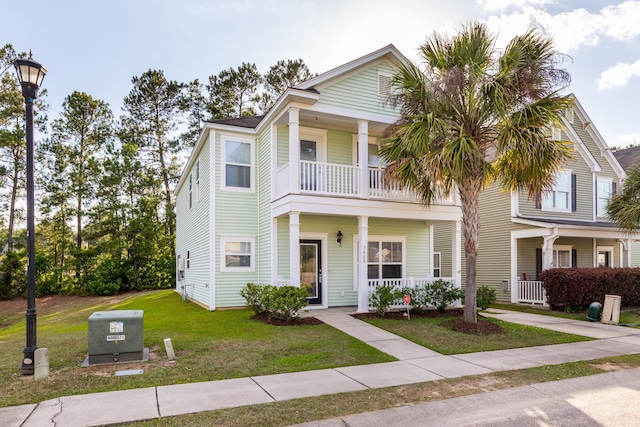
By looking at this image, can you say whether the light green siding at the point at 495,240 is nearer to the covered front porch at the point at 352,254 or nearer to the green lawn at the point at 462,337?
the covered front porch at the point at 352,254

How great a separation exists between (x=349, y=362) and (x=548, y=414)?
310 cm

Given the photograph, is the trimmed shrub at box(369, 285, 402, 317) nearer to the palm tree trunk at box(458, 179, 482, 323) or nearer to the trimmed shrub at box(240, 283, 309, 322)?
the palm tree trunk at box(458, 179, 482, 323)

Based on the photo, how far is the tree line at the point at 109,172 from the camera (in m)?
24.7

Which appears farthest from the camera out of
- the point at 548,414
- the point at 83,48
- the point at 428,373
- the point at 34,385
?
the point at 83,48

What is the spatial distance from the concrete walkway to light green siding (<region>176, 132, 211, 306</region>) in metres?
6.04

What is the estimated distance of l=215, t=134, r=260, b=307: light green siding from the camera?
12.8m

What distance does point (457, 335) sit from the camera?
9.30 m

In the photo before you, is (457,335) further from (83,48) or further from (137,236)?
(137,236)

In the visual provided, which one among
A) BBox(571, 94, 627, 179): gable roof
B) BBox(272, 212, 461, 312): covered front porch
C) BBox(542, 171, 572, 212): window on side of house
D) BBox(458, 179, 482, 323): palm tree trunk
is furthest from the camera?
BBox(571, 94, 627, 179): gable roof

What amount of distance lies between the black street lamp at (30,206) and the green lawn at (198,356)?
400 millimetres

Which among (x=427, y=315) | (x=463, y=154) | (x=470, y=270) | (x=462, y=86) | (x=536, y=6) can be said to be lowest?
(x=427, y=315)

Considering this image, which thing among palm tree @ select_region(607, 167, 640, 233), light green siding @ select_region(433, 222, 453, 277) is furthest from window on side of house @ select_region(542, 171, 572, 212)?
light green siding @ select_region(433, 222, 453, 277)

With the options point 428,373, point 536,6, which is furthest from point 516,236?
point 428,373

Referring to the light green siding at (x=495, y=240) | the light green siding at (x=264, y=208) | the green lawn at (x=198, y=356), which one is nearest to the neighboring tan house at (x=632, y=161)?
the light green siding at (x=495, y=240)
